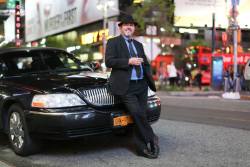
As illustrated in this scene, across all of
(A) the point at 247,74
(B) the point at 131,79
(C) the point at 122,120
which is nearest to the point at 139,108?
(C) the point at 122,120

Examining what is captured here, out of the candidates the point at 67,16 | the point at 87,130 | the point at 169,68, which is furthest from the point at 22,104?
the point at 67,16

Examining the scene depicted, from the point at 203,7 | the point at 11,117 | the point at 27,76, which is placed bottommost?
the point at 11,117

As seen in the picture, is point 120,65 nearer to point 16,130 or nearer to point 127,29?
point 127,29

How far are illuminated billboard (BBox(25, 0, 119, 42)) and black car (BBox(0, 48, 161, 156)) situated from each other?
3937 centimetres

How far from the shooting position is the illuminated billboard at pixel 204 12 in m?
45.3

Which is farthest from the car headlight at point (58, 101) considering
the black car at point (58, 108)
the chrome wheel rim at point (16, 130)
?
the chrome wheel rim at point (16, 130)

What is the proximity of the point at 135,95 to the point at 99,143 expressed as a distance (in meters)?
1.48

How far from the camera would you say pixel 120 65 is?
662 centimetres

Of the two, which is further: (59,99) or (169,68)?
(169,68)

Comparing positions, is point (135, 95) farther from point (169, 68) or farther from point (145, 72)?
point (169, 68)

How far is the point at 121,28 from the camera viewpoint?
684 cm

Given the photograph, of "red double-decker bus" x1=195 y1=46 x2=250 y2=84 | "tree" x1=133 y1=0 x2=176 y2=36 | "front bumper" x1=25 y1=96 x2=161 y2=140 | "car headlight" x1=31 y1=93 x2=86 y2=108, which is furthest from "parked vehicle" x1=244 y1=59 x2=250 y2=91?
"car headlight" x1=31 y1=93 x2=86 y2=108

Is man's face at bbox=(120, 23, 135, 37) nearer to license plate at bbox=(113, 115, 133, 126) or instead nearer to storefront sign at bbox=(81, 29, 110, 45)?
license plate at bbox=(113, 115, 133, 126)

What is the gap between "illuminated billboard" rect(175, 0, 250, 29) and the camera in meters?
45.3
